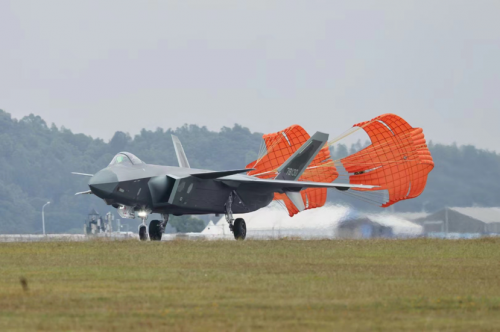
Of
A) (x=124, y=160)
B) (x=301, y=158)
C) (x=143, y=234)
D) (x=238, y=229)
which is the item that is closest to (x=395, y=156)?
(x=301, y=158)

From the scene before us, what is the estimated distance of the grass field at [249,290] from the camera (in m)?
11.4

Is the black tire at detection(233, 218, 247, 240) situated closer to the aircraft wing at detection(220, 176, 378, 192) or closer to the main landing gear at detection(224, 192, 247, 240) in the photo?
the main landing gear at detection(224, 192, 247, 240)

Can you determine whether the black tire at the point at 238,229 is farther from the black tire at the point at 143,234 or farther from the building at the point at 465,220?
the building at the point at 465,220

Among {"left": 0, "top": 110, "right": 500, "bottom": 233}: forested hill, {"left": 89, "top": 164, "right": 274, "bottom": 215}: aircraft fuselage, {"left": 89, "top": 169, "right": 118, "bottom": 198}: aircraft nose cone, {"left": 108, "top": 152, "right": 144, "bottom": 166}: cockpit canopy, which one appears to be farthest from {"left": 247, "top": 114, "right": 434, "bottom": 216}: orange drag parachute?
{"left": 0, "top": 110, "right": 500, "bottom": 233}: forested hill

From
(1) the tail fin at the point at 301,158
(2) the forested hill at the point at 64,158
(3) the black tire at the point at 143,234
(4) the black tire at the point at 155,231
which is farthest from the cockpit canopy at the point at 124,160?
(2) the forested hill at the point at 64,158

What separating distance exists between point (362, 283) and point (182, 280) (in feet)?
9.99

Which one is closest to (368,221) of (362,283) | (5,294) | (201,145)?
(362,283)

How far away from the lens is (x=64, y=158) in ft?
481

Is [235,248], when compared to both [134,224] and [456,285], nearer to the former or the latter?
[456,285]

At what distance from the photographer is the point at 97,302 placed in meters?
13.1

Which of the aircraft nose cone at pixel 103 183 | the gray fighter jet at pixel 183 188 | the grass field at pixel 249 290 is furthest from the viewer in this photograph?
the gray fighter jet at pixel 183 188

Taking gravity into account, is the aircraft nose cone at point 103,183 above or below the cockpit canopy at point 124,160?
below

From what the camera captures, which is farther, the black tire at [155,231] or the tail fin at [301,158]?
the tail fin at [301,158]

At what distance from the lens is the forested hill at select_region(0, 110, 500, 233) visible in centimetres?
11812
